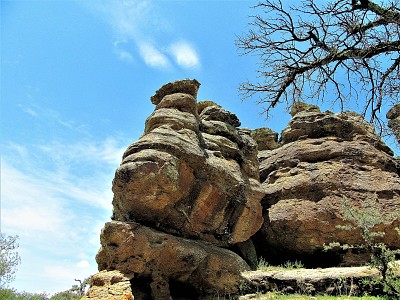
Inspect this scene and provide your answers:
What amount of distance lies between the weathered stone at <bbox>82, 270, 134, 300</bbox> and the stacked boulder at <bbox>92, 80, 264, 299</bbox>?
476mm

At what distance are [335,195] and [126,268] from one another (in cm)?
1173

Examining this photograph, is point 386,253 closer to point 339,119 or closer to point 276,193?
point 276,193

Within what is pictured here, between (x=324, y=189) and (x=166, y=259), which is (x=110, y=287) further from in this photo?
(x=324, y=189)

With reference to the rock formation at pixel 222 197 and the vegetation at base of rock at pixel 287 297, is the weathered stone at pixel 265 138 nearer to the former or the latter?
the rock formation at pixel 222 197

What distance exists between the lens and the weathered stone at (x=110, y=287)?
11156mm

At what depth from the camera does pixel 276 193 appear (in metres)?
20.3

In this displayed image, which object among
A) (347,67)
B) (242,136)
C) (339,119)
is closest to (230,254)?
(242,136)

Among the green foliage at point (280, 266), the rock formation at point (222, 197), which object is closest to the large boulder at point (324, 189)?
the rock formation at point (222, 197)

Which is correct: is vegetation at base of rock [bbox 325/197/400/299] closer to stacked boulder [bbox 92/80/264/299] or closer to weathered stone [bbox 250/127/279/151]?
stacked boulder [bbox 92/80/264/299]

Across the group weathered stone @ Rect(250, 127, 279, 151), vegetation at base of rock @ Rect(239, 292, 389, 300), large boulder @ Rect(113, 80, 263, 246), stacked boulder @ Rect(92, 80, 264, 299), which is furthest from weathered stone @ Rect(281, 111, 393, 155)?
vegetation at base of rock @ Rect(239, 292, 389, 300)

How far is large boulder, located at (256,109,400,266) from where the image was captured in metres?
17.6

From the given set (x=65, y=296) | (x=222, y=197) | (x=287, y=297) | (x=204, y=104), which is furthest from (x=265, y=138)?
(x=65, y=296)

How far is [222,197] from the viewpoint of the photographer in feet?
52.8

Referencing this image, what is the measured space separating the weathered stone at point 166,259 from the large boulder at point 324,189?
4263 millimetres
